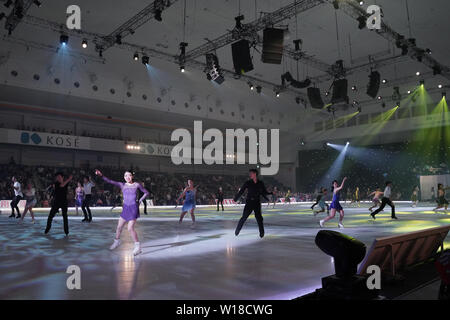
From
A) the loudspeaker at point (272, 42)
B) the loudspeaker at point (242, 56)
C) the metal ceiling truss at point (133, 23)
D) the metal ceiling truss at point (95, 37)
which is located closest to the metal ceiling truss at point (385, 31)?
the loudspeaker at point (272, 42)

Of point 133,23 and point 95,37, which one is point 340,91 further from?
point 95,37

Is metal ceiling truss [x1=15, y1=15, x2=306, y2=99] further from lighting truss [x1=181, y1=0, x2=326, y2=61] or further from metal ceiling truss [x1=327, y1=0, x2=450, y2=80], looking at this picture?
metal ceiling truss [x1=327, y1=0, x2=450, y2=80]

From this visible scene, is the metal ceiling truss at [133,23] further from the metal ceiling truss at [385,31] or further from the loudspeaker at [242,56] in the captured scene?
the metal ceiling truss at [385,31]

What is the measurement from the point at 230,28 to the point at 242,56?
5.04 metres

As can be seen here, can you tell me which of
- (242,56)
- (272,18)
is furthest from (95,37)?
(272,18)

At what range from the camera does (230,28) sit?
62.4ft

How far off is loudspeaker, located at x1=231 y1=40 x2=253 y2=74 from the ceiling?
9.12ft

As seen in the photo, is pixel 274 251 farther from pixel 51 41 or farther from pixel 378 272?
pixel 51 41

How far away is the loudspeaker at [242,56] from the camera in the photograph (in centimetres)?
1488

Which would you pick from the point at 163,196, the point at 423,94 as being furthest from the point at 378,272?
the point at 423,94

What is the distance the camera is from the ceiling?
16.6m

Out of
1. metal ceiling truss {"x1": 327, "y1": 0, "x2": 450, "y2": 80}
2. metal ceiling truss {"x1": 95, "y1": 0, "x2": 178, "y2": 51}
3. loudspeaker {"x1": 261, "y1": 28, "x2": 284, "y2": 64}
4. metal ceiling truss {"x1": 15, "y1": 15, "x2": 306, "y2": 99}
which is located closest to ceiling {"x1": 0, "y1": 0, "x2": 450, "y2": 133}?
metal ceiling truss {"x1": 15, "y1": 15, "x2": 306, "y2": 99}

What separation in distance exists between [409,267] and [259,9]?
15202mm

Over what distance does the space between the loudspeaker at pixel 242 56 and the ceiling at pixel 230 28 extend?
2780 millimetres
